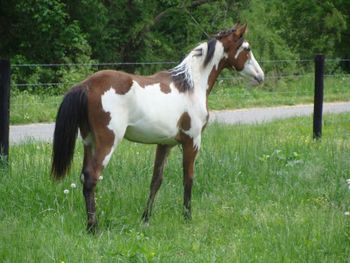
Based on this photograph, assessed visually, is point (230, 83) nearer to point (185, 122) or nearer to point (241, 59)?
point (241, 59)

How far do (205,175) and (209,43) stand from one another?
1598mm

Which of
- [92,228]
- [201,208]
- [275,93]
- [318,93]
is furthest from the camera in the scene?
[275,93]

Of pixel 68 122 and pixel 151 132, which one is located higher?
pixel 68 122

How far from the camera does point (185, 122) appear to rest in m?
6.21

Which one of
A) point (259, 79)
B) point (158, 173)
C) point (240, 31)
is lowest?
point (158, 173)

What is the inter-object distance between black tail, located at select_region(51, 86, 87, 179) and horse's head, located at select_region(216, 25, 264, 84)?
1.72 meters

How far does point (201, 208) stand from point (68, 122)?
177cm

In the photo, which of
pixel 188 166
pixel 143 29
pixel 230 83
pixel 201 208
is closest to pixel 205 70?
pixel 188 166

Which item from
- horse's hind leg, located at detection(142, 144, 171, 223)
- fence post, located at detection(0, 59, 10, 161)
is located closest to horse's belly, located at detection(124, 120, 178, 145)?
horse's hind leg, located at detection(142, 144, 171, 223)

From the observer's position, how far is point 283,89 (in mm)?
21109

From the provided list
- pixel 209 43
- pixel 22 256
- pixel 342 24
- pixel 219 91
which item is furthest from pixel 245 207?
pixel 342 24

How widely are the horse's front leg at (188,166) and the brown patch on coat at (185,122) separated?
122mm

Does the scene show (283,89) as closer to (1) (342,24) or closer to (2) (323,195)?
(1) (342,24)

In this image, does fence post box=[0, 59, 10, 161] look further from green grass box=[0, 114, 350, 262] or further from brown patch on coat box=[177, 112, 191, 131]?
brown patch on coat box=[177, 112, 191, 131]
